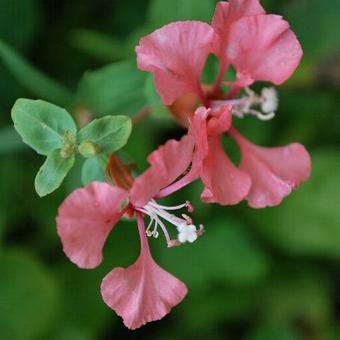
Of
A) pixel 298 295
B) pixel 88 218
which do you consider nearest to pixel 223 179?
pixel 88 218

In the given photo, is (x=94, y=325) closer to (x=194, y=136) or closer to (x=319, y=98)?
(x=319, y=98)

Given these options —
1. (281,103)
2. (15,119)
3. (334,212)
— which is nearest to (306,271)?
(334,212)

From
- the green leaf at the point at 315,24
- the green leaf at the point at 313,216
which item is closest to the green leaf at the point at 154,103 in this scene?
the green leaf at the point at 315,24

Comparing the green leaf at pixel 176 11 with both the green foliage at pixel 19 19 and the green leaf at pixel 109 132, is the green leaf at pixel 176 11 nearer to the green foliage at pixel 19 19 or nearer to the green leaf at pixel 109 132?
the green foliage at pixel 19 19

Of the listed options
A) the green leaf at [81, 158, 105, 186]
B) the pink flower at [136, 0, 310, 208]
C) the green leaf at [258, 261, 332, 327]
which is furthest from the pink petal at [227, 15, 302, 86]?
the green leaf at [258, 261, 332, 327]

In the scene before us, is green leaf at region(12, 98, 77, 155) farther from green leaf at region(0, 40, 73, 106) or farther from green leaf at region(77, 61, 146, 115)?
green leaf at region(77, 61, 146, 115)
